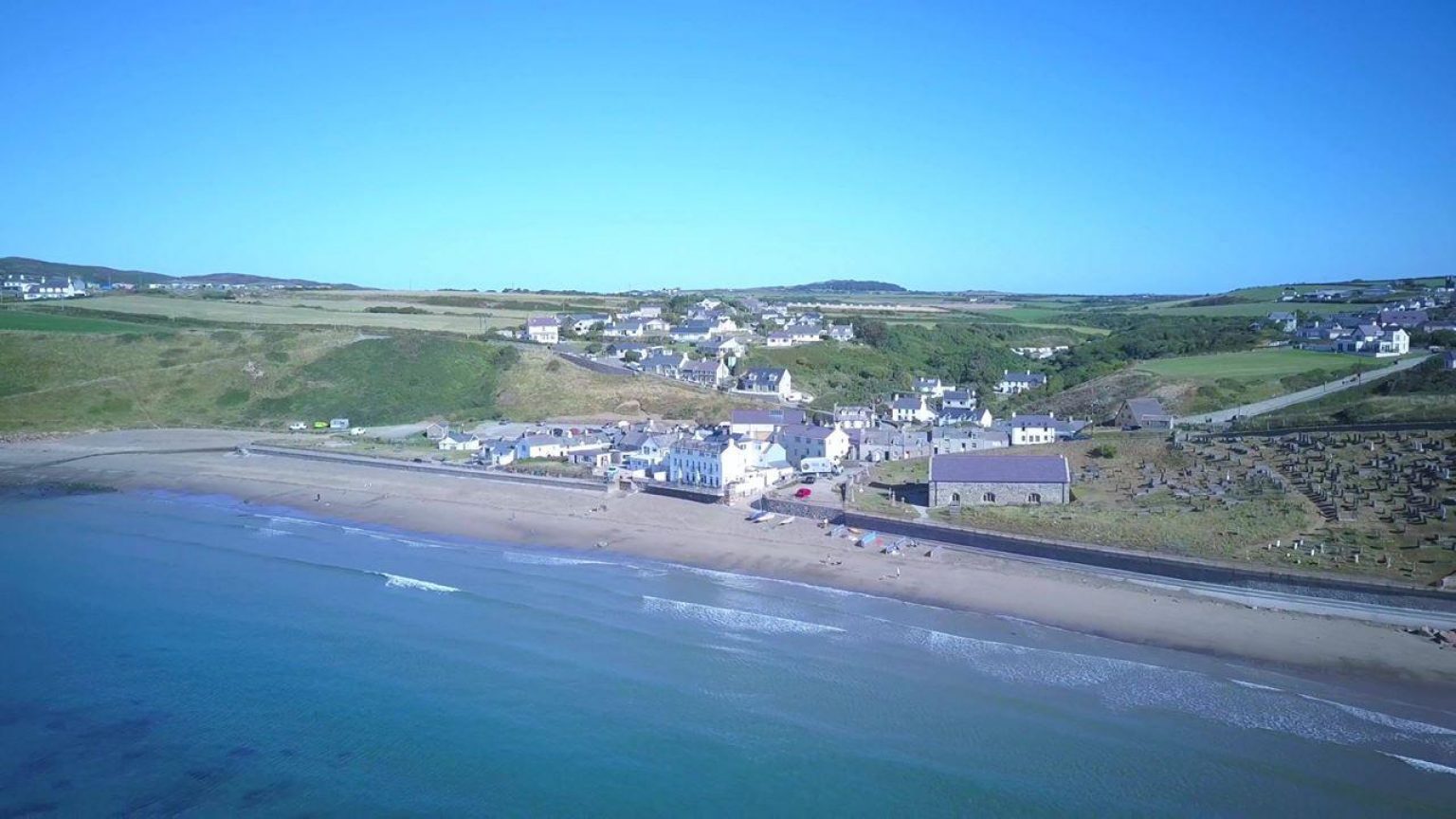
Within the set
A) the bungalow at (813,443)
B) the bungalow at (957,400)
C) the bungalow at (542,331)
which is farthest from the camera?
the bungalow at (542,331)

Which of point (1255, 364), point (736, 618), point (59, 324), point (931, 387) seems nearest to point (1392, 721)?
point (736, 618)

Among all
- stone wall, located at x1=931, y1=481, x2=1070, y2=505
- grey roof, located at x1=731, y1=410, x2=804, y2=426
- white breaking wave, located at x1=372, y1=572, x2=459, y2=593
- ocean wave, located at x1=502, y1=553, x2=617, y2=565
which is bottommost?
white breaking wave, located at x1=372, y1=572, x2=459, y2=593

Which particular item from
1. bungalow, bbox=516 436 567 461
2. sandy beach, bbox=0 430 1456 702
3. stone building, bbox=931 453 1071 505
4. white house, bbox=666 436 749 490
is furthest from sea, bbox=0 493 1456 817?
bungalow, bbox=516 436 567 461

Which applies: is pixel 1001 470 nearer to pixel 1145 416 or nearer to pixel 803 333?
pixel 1145 416

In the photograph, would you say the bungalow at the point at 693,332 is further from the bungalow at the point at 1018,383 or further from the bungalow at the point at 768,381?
the bungalow at the point at 1018,383

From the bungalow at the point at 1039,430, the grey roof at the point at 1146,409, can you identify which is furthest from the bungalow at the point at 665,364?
the grey roof at the point at 1146,409

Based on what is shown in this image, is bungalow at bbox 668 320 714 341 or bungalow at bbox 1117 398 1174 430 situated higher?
bungalow at bbox 668 320 714 341

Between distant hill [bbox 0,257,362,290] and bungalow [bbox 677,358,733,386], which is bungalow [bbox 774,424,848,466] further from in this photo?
distant hill [bbox 0,257,362,290]
